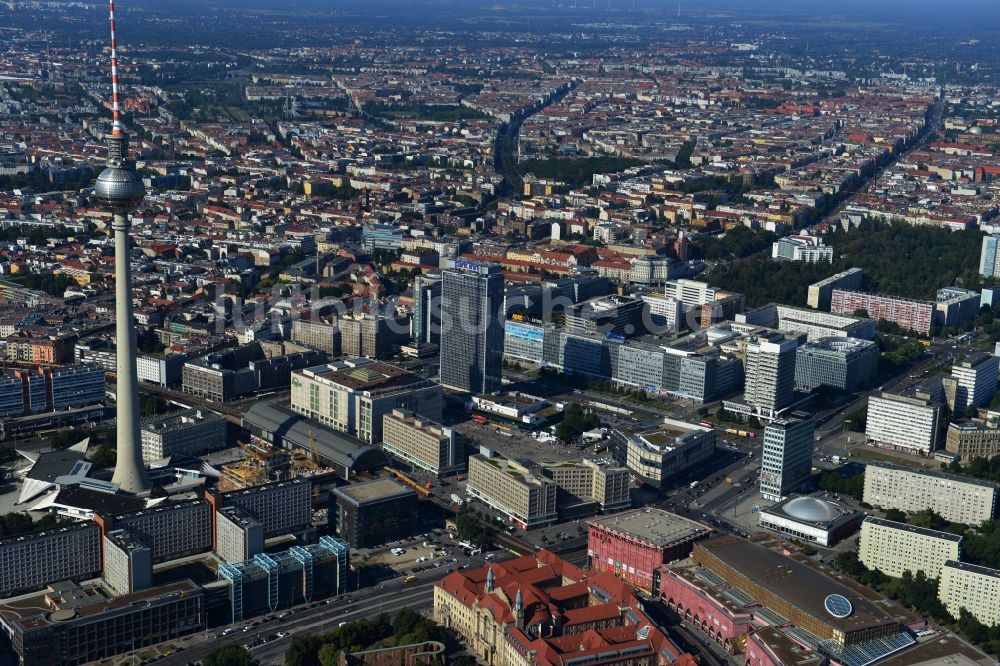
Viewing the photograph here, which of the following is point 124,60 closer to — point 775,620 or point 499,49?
point 499,49

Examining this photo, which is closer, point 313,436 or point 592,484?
point 592,484

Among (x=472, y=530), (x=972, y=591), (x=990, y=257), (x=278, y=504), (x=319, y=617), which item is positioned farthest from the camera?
(x=990, y=257)

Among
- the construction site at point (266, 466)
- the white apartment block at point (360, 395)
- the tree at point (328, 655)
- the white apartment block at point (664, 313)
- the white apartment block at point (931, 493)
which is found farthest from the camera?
the white apartment block at point (664, 313)

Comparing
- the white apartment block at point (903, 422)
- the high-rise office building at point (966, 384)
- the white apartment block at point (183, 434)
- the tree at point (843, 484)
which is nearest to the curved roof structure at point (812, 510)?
the tree at point (843, 484)

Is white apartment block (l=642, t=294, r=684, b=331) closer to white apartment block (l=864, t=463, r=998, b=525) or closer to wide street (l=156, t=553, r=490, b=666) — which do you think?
white apartment block (l=864, t=463, r=998, b=525)

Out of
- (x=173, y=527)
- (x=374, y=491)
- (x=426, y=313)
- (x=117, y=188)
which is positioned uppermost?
(x=117, y=188)

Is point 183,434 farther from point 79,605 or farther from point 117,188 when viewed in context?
point 79,605

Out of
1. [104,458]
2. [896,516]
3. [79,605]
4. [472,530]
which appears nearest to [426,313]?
[104,458]

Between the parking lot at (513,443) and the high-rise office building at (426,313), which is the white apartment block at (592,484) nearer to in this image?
the parking lot at (513,443)
